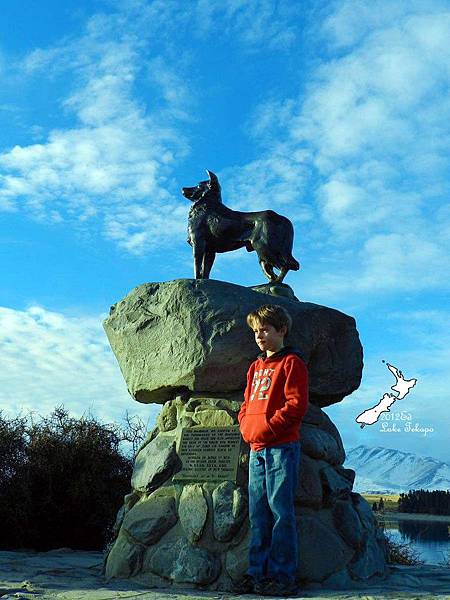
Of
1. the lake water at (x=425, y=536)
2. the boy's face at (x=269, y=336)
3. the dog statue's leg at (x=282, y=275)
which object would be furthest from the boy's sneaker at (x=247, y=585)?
the lake water at (x=425, y=536)

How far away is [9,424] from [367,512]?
5514 millimetres

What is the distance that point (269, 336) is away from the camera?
463cm

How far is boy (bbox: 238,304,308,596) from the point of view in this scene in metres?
4.31

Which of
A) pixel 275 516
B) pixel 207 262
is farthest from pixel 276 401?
pixel 207 262

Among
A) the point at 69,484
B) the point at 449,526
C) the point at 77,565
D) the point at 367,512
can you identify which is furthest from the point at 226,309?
the point at 449,526

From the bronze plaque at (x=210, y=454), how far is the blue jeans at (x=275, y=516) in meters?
0.75

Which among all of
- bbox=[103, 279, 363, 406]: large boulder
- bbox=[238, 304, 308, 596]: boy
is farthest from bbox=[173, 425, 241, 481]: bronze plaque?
bbox=[238, 304, 308, 596]: boy

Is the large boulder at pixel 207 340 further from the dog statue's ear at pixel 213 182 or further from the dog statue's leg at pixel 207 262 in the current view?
the dog statue's ear at pixel 213 182

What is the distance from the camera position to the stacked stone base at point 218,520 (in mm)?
4918

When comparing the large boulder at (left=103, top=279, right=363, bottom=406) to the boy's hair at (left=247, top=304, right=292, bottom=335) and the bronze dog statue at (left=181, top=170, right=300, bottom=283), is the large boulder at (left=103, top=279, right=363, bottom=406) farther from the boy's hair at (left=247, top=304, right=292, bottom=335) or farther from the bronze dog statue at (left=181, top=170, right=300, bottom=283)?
the boy's hair at (left=247, top=304, right=292, bottom=335)

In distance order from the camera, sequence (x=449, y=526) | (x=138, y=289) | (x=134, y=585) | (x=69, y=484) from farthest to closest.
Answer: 1. (x=449, y=526)
2. (x=69, y=484)
3. (x=138, y=289)
4. (x=134, y=585)

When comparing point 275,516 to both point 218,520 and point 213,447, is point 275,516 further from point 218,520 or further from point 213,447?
point 213,447

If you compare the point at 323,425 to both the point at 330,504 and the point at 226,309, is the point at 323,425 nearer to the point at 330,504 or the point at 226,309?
the point at 330,504

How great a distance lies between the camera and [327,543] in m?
5.09
